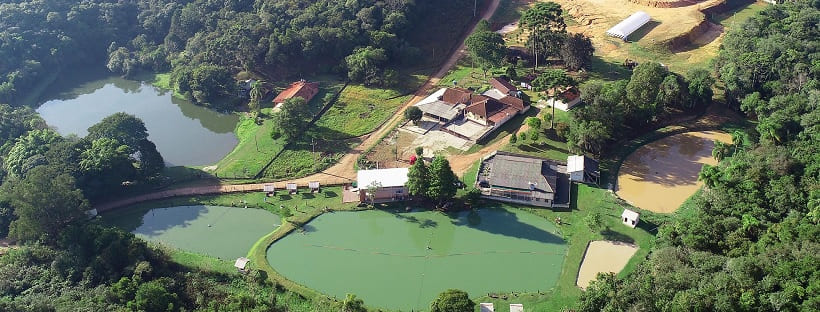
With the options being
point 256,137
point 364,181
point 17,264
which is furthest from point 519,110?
point 17,264

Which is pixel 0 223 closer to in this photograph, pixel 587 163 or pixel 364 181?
pixel 364 181

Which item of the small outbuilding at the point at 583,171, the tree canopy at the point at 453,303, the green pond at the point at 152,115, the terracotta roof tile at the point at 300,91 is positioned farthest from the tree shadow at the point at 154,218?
the small outbuilding at the point at 583,171

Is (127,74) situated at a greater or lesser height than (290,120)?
greater

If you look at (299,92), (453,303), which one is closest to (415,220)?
(453,303)

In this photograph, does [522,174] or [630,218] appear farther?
[522,174]

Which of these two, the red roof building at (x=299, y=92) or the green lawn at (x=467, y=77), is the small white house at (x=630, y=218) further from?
the red roof building at (x=299, y=92)

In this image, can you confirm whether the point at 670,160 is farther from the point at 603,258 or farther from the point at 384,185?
the point at 384,185

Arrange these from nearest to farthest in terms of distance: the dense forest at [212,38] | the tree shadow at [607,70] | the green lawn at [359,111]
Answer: the green lawn at [359,111] → the tree shadow at [607,70] → the dense forest at [212,38]
